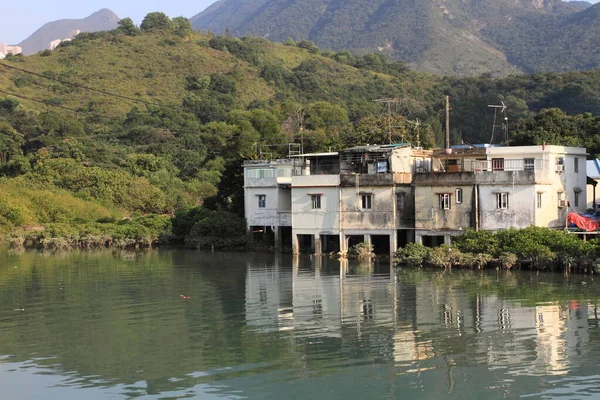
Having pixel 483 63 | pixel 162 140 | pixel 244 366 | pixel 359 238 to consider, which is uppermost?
pixel 483 63

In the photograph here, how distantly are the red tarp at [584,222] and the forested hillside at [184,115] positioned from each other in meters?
15.6

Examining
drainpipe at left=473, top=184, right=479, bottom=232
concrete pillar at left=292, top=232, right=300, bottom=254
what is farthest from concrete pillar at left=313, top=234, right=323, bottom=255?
drainpipe at left=473, top=184, right=479, bottom=232

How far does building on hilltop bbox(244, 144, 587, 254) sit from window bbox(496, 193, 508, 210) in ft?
0.16

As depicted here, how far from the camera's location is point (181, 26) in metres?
145

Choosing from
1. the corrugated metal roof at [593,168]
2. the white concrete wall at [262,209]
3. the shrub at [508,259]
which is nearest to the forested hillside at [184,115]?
the white concrete wall at [262,209]

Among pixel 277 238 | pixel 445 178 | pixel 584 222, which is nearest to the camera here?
pixel 584 222

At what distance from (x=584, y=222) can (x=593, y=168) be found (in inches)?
322

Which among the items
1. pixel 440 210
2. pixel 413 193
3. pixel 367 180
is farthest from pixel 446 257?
pixel 367 180

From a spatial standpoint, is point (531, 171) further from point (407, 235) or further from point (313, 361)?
point (313, 361)

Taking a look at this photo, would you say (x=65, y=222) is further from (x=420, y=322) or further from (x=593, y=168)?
(x=420, y=322)

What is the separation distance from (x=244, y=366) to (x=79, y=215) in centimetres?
4337

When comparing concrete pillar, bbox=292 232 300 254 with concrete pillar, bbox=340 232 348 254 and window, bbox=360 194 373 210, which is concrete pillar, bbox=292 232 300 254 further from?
window, bbox=360 194 373 210

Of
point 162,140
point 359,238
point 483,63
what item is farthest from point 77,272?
point 483,63

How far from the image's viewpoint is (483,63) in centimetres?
19800
